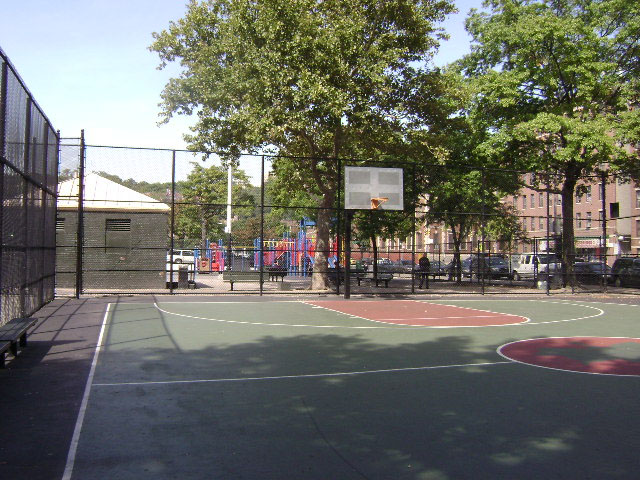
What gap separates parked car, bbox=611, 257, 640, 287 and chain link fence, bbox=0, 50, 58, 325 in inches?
966

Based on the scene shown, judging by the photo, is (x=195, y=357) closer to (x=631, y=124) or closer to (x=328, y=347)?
(x=328, y=347)

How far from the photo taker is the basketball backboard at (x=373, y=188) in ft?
65.9

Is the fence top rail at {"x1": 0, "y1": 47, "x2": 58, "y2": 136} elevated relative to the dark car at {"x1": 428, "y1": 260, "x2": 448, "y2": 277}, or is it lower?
elevated

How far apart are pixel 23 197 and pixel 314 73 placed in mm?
11565

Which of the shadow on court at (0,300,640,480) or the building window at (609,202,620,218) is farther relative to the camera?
the building window at (609,202,620,218)

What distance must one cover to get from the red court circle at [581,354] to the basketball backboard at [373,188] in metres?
9.93

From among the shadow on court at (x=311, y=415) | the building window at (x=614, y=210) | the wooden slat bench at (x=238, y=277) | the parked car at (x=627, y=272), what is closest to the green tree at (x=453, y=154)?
the parked car at (x=627, y=272)

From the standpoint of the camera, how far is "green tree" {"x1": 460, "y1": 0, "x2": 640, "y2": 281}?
78.1 ft

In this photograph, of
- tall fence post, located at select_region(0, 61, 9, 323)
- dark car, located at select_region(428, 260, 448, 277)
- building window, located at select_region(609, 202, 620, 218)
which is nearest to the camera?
tall fence post, located at select_region(0, 61, 9, 323)

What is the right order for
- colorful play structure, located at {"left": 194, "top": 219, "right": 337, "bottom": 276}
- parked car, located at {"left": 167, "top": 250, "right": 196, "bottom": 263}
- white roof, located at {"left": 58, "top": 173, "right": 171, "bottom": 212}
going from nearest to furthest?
white roof, located at {"left": 58, "top": 173, "right": 171, "bottom": 212} < colorful play structure, located at {"left": 194, "top": 219, "right": 337, "bottom": 276} < parked car, located at {"left": 167, "top": 250, "right": 196, "bottom": 263}

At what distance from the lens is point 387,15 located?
70.0ft

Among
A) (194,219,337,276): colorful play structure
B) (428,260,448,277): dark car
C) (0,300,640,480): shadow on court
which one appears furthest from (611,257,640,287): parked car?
(0,300,640,480): shadow on court

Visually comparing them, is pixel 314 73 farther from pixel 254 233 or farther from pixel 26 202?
pixel 26 202

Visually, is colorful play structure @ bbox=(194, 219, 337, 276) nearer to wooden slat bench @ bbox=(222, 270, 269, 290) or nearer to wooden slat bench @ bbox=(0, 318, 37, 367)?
wooden slat bench @ bbox=(222, 270, 269, 290)
